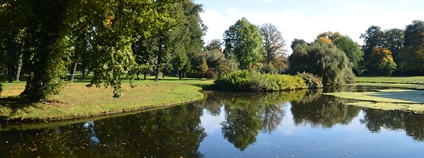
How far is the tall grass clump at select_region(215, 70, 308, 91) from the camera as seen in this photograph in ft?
120

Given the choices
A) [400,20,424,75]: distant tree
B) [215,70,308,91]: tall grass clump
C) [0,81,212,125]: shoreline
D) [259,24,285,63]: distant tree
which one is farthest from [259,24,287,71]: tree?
[0,81,212,125]: shoreline

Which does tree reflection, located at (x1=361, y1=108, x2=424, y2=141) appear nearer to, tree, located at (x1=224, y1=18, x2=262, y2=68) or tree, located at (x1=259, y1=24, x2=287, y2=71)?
tree, located at (x1=224, y1=18, x2=262, y2=68)

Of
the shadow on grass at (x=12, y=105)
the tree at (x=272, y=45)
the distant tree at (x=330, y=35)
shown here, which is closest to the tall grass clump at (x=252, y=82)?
the shadow on grass at (x=12, y=105)

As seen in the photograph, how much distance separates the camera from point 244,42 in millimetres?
68688

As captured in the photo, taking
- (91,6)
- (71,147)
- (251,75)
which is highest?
(91,6)

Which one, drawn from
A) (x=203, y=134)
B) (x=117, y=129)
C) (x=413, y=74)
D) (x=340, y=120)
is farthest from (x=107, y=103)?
(x=413, y=74)

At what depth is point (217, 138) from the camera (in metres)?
13.0

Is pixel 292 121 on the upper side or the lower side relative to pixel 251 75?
lower

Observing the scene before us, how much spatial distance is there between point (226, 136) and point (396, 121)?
9701mm

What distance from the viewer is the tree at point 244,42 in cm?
6850

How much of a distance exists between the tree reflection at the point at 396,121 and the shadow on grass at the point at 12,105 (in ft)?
55.7

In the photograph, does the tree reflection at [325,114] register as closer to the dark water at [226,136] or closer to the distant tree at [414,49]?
the dark water at [226,136]

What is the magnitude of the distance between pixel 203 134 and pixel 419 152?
312 inches

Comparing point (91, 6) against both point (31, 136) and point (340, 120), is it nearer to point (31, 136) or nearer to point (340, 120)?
point (31, 136)
